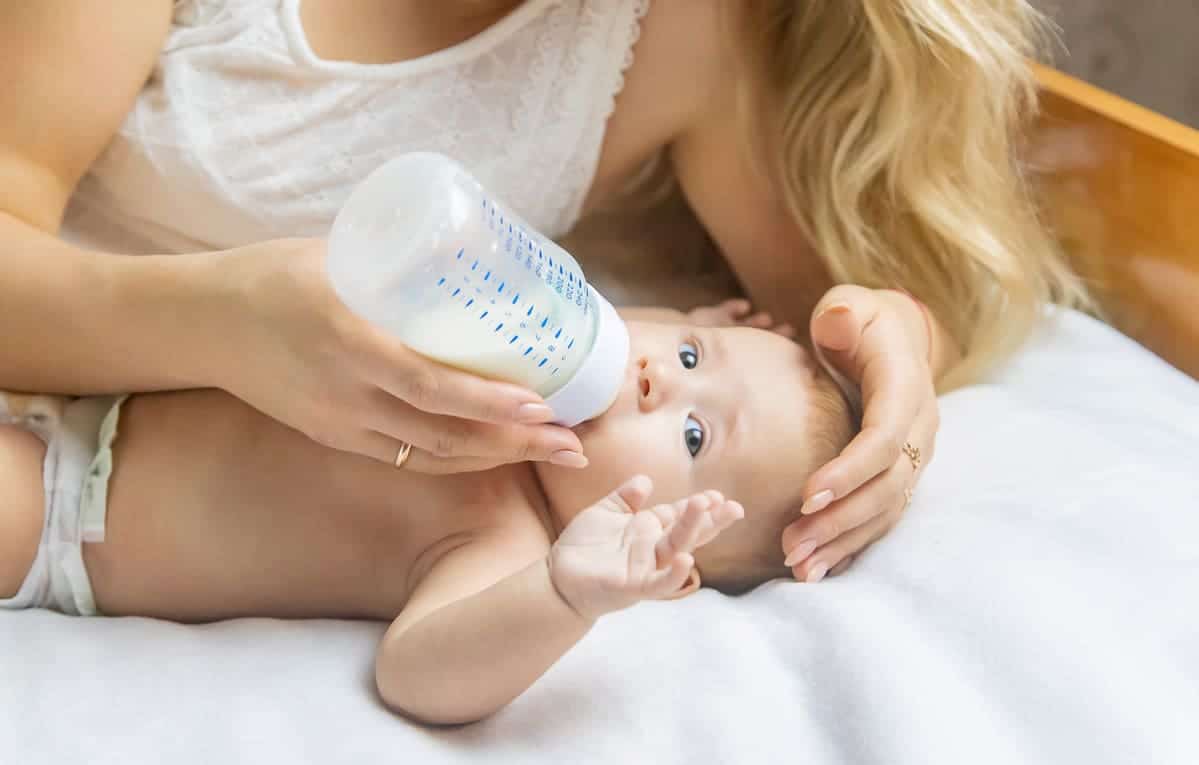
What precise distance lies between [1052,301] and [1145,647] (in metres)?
0.53

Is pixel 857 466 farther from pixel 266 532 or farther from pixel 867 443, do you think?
pixel 266 532

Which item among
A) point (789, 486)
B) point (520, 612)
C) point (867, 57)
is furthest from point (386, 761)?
point (867, 57)

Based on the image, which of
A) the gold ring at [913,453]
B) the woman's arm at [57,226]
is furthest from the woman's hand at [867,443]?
the woman's arm at [57,226]

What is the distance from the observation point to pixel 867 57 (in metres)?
1.04

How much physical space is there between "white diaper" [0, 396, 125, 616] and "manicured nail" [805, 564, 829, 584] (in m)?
0.48

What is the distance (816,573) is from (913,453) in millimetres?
116

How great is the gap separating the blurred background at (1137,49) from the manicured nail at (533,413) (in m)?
1.16

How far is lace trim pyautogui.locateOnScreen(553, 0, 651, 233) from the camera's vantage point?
99 cm

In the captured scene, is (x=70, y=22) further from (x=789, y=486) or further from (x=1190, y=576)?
(x=1190, y=576)

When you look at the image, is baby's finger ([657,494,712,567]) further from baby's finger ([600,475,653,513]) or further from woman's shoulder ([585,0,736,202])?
woman's shoulder ([585,0,736,202])

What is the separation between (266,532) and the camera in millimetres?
808

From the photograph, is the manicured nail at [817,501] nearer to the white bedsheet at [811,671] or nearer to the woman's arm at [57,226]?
the white bedsheet at [811,671]

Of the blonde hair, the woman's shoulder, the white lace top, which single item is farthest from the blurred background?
the white lace top

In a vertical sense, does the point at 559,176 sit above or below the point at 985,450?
above
